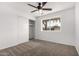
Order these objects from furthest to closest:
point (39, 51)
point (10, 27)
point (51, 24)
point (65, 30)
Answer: point (51, 24), point (65, 30), point (10, 27), point (39, 51)

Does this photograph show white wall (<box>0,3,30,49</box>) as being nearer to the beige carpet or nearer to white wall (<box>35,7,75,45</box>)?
the beige carpet

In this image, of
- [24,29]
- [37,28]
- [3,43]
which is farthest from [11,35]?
[37,28]

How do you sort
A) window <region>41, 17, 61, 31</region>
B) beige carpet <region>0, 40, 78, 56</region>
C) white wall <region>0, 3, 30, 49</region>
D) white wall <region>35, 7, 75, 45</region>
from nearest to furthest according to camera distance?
1. beige carpet <region>0, 40, 78, 56</region>
2. white wall <region>0, 3, 30, 49</region>
3. white wall <region>35, 7, 75, 45</region>
4. window <region>41, 17, 61, 31</region>

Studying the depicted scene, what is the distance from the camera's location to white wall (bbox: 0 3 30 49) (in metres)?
3.62

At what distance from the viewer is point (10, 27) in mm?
4152

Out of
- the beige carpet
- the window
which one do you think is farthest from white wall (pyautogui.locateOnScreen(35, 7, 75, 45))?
the beige carpet

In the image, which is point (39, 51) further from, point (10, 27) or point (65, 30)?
point (65, 30)

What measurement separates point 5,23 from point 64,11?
3.76m

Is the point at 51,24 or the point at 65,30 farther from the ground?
the point at 51,24

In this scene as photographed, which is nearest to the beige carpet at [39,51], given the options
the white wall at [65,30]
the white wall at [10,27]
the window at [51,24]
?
the white wall at [10,27]

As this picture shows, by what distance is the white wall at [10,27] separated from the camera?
11.9 ft

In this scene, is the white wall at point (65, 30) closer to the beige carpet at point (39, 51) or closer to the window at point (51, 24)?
the window at point (51, 24)

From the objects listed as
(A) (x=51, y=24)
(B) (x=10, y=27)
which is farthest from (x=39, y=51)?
(A) (x=51, y=24)

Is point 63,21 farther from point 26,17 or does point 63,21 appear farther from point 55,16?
point 26,17
